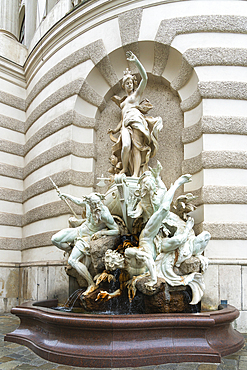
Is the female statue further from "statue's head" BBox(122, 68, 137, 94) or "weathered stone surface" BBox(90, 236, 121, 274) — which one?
"weathered stone surface" BBox(90, 236, 121, 274)

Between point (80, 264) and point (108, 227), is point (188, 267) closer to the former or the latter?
point (108, 227)

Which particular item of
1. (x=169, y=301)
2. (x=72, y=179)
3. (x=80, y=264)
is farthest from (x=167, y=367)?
(x=72, y=179)

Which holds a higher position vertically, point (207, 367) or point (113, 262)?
point (113, 262)

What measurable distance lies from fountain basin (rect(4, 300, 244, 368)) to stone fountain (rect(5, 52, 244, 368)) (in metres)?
0.01

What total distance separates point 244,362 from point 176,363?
3.12 feet

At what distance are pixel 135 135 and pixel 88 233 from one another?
3034mm

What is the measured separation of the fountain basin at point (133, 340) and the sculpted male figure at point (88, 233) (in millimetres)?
1629

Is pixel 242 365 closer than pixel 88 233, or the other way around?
pixel 242 365

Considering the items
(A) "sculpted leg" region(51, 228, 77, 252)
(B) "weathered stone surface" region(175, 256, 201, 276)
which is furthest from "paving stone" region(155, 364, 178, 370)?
(A) "sculpted leg" region(51, 228, 77, 252)

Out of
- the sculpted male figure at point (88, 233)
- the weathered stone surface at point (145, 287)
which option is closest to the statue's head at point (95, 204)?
the sculpted male figure at point (88, 233)

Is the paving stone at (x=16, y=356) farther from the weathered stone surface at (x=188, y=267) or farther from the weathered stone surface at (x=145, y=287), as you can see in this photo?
the weathered stone surface at (x=188, y=267)

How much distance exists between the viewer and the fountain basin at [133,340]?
476 centimetres

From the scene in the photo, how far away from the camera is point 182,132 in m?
9.28

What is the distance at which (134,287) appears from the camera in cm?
605
